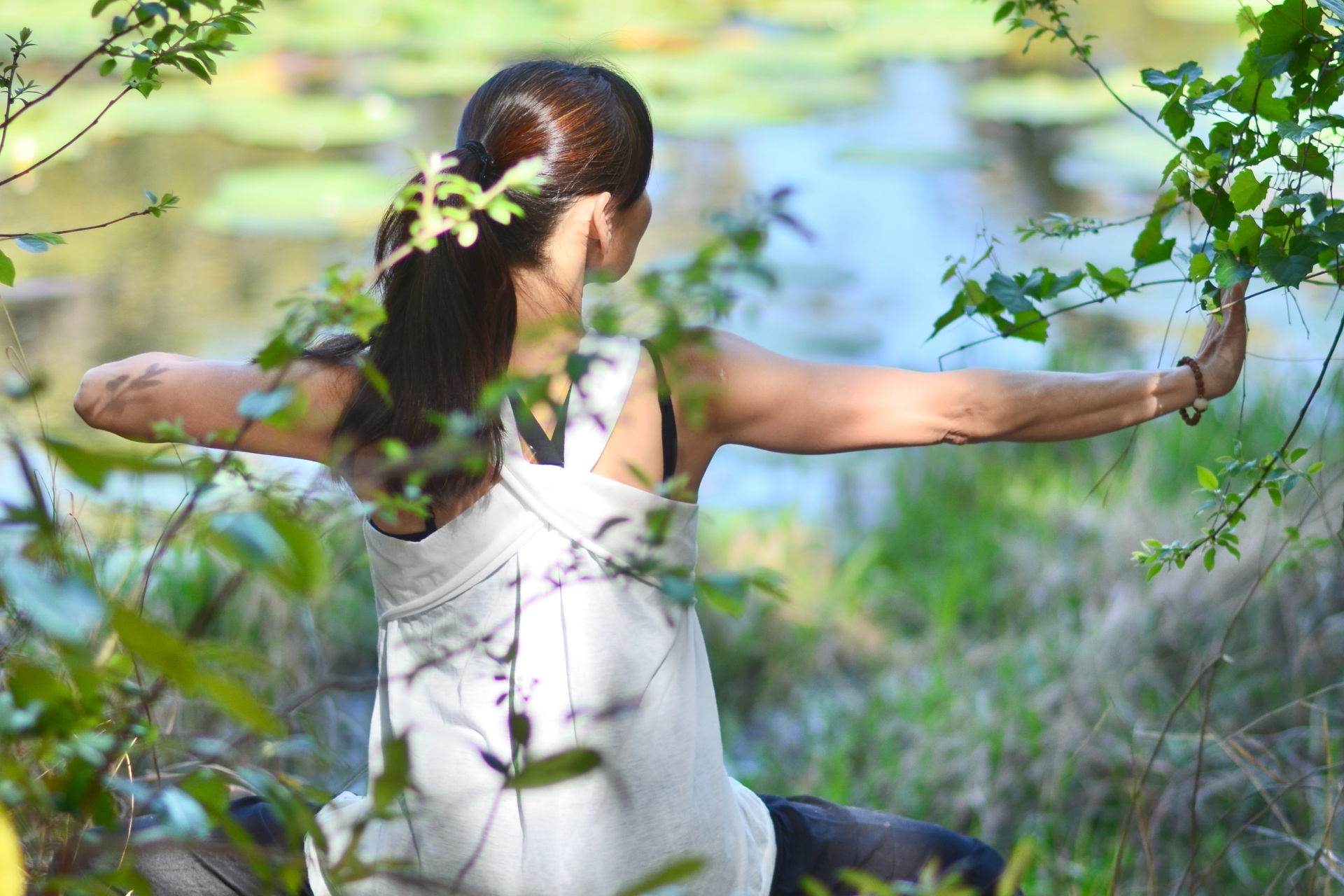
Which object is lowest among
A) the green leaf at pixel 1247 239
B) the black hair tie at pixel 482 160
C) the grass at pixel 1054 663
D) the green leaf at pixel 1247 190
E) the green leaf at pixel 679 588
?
the grass at pixel 1054 663

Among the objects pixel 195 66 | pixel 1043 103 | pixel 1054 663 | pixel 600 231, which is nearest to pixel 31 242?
pixel 195 66

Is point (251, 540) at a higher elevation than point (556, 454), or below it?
higher

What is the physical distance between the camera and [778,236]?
619 centimetres

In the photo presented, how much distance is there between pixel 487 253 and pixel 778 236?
16.6 ft

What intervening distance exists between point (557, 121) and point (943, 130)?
655 cm

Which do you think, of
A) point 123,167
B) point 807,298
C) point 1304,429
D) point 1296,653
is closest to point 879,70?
point 807,298

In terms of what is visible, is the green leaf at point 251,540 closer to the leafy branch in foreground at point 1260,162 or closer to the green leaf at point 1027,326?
the leafy branch in foreground at point 1260,162

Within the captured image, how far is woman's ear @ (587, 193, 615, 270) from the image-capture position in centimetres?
135

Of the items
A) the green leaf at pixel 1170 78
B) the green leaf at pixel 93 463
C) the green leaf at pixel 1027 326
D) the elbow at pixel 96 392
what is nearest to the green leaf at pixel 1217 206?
the green leaf at pixel 1170 78

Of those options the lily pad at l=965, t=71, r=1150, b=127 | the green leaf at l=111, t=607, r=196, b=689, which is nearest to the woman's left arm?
the green leaf at l=111, t=607, r=196, b=689

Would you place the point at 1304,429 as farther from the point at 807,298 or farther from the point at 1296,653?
the point at 807,298

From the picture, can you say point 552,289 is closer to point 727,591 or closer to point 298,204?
point 727,591

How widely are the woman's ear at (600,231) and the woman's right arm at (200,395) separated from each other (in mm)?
293

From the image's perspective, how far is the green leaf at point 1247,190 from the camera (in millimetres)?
1114
